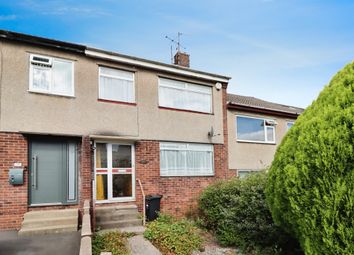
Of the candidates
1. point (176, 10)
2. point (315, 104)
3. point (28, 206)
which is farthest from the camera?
point (176, 10)

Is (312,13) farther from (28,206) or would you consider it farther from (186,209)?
(28,206)

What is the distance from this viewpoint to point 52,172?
9000 millimetres

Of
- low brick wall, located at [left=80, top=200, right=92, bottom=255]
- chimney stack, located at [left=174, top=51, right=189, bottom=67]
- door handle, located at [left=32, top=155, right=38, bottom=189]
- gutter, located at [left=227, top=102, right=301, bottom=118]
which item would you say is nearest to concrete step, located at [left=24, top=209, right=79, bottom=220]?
door handle, located at [left=32, top=155, right=38, bottom=189]

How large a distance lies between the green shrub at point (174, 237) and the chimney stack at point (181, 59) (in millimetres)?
7589

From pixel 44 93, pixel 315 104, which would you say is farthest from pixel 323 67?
pixel 44 93

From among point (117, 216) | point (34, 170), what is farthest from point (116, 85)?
point (117, 216)

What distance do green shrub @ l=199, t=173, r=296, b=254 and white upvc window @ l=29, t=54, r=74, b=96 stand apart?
5.78 meters

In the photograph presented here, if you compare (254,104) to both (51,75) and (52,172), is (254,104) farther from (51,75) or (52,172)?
(52,172)

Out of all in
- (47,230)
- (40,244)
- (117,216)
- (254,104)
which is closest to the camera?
(40,244)

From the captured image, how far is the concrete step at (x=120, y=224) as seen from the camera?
28.4ft

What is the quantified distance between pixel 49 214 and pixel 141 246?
293cm

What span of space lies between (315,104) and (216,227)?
6326 mm

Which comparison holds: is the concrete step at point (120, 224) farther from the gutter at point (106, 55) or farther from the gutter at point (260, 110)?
the gutter at point (260, 110)

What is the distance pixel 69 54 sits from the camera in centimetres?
952
